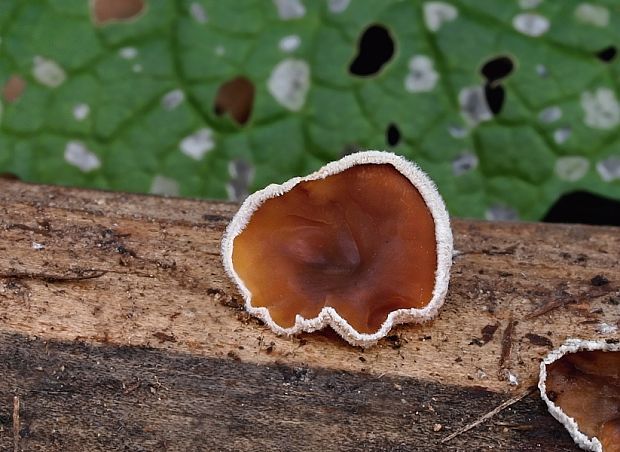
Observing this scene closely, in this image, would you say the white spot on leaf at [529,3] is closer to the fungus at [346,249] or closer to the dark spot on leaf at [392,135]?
the dark spot on leaf at [392,135]

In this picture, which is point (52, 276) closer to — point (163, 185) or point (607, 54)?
point (163, 185)

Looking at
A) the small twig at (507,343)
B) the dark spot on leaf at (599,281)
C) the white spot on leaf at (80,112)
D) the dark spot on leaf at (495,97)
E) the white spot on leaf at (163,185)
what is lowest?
the small twig at (507,343)

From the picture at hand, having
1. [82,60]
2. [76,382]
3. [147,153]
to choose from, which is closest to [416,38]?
[147,153]

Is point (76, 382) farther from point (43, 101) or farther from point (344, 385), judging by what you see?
point (43, 101)

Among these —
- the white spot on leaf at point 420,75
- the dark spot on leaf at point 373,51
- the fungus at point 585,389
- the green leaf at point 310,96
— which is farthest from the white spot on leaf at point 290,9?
the fungus at point 585,389

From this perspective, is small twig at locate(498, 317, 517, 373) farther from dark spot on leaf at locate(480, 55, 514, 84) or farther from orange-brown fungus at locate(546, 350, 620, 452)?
dark spot on leaf at locate(480, 55, 514, 84)

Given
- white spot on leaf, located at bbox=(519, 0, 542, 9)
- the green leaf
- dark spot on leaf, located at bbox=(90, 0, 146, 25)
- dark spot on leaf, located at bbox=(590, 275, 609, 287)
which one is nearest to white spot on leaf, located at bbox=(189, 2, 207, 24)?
the green leaf
